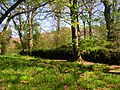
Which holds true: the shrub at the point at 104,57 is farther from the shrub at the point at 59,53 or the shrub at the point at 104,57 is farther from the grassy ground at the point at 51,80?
the grassy ground at the point at 51,80

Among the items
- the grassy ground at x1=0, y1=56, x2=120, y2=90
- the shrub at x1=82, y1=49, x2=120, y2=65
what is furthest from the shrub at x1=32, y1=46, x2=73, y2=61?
the grassy ground at x1=0, y1=56, x2=120, y2=90

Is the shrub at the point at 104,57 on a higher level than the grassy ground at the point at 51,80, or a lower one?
higher

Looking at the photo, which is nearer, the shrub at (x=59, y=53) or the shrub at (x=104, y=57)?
the shrub at (x=104, y=57)

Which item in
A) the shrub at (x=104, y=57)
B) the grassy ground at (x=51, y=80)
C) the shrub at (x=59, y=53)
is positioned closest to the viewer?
the grassy ground at (x=51, y=80)

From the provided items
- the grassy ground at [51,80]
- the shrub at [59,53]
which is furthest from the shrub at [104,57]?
the grassy ground at [51,80]

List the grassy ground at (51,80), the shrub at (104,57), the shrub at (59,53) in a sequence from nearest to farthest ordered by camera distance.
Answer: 1. the grassy ground at (51,80)
2. the shrub at (104,57)
3. the shrub at (59,53)

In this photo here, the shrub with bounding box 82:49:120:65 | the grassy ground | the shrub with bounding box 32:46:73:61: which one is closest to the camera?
the grassy ground

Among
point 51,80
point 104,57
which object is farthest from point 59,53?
point 51,80

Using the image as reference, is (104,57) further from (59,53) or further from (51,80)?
(51,80)

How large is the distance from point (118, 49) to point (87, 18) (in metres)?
14.4

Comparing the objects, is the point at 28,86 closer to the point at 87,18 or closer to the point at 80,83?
the point at 80,83

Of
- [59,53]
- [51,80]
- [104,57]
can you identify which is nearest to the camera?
[51,80]

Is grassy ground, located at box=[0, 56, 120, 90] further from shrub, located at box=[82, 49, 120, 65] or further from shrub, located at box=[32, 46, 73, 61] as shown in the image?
shrub, located at box=[32, 46, 73, 61]

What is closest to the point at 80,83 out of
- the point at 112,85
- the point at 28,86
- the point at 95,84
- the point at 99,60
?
the point at 95,84
